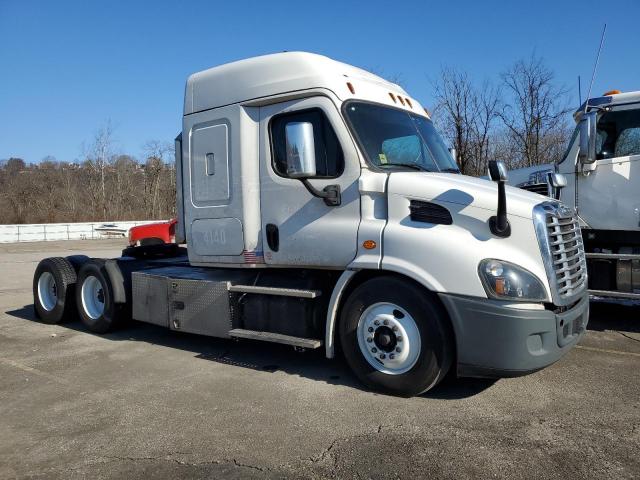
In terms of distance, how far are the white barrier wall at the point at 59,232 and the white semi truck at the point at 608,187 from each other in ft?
104

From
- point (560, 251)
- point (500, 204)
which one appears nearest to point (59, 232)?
→ point (500, 204)

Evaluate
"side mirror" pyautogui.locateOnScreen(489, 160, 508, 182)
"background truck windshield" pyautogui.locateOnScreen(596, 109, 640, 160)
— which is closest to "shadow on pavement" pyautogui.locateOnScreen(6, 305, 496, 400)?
"side mirror" pyautogui.locateOnScreen(489, 160, 508, 182)

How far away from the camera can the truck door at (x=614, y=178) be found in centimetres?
690

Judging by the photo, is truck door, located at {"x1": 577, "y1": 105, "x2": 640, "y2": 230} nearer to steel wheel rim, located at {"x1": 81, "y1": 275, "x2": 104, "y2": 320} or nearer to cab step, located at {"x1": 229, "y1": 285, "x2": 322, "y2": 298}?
cab step, located at {"x1": 229, "y1": 285, "x2": 322, "y2": 298}

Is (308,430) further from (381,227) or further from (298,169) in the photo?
(298,169)

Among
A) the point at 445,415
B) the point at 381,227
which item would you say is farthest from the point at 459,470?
the point at 381,227

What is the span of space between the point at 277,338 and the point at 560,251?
2.70m

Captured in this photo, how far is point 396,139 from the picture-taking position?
5.24 m

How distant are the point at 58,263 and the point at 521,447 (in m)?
7.17

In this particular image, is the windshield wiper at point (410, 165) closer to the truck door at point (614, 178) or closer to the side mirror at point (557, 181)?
the side mirror at point (557, 181)

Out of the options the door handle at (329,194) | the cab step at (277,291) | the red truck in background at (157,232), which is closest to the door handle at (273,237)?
the cab step at (277,291)

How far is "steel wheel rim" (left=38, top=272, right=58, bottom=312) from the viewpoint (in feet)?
27.1

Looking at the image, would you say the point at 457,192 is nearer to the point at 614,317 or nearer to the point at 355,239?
the point at 355,239

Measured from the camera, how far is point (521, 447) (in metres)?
3.59
